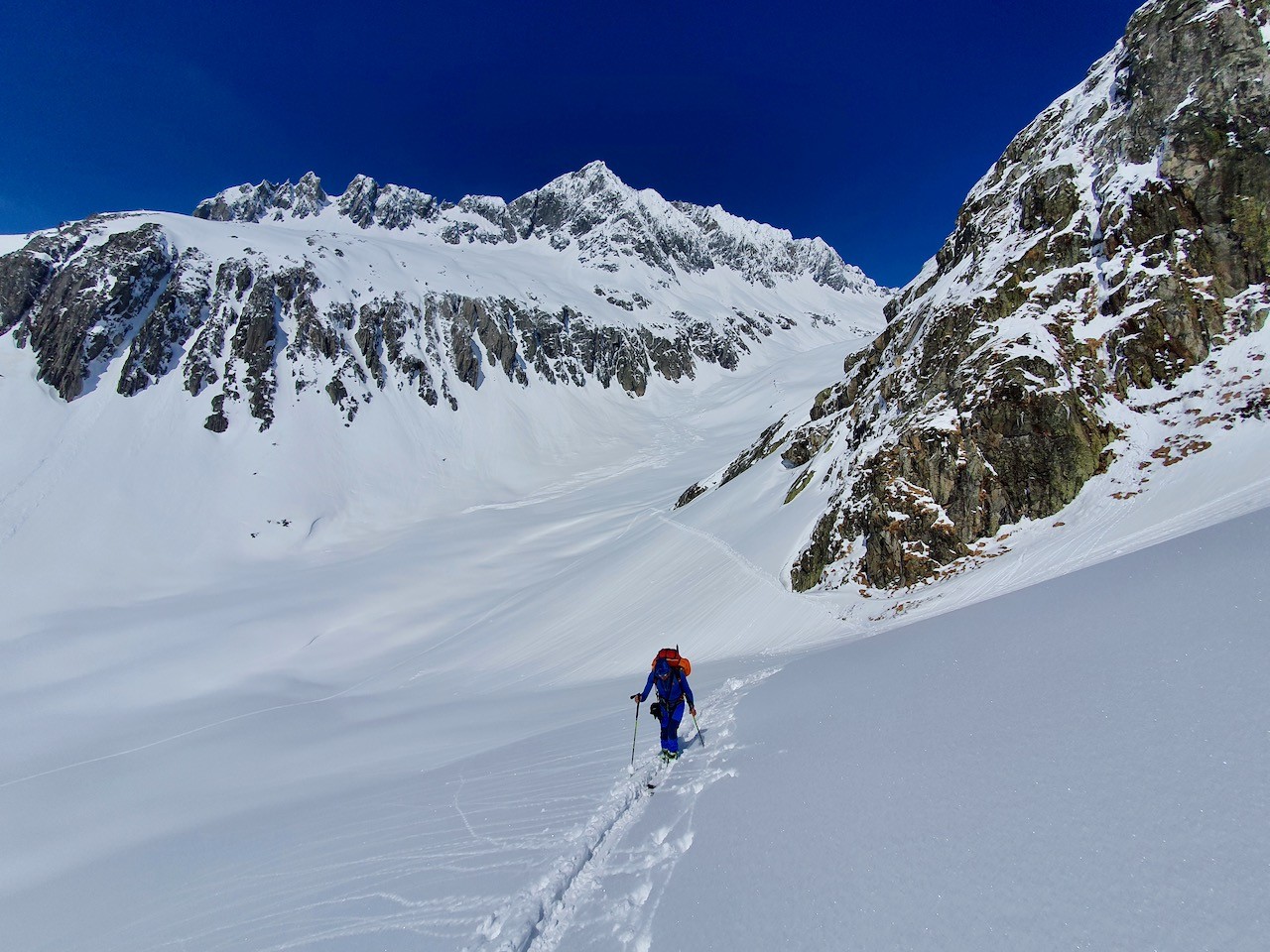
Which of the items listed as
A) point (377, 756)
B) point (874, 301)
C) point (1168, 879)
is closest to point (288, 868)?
point (377, 756)

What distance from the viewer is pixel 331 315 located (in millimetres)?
69562

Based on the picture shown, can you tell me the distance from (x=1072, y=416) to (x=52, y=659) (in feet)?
152

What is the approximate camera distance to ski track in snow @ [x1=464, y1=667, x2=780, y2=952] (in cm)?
396

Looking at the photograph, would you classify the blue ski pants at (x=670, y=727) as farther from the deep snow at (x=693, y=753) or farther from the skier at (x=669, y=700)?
the deep snow at (x=693, y=753)

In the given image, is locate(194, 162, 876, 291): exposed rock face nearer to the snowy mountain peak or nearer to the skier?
the snowy mountain peak

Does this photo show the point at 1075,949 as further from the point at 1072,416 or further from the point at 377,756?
the point at 1072,416

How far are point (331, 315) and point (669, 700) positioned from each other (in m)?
77.2

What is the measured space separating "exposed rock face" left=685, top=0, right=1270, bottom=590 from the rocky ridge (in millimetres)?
62698

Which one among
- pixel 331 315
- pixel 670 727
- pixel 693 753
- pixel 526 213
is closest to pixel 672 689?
pixel 670 727

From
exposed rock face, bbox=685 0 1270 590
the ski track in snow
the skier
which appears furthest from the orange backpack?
exposed rock face, bbox=685 0 1270 590

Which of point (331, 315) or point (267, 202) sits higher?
point (267, 202)

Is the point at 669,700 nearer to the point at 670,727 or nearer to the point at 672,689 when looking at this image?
the point at 672,689

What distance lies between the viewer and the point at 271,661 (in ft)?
89.8

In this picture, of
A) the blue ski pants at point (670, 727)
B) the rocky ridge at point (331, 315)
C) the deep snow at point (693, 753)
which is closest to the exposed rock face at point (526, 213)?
the rocky ridge at point (331, 315)
